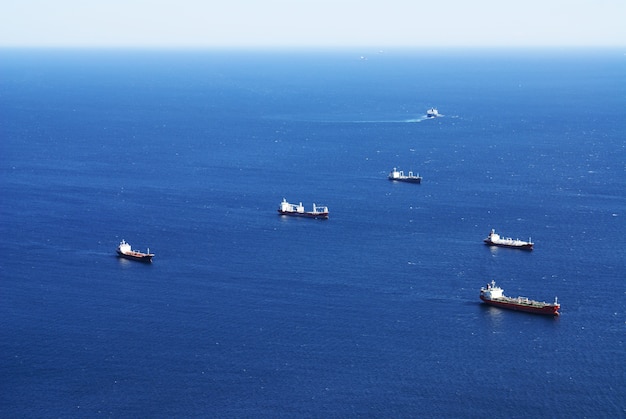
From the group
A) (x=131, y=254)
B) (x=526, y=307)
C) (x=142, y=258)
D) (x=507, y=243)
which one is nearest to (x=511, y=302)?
(x=526, y=307)

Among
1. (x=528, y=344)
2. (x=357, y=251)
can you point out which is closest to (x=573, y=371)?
(x=528, y=344)

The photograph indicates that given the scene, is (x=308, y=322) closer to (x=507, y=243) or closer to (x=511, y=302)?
(x=511, y=302)

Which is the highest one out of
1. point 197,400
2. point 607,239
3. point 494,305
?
point 607,239

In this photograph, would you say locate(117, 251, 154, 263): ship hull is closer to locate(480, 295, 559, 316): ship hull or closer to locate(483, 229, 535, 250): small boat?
locate(480, 295, 559, 316): ship hull

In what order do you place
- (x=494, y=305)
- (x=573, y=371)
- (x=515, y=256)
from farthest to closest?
(x=515, y=256) → (x=494, y=305) → (x=573, y=371)

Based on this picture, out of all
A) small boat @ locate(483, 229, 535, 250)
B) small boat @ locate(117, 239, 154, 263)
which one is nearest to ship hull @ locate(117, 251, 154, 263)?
small boat @ locate(117, 239, 154, 263)

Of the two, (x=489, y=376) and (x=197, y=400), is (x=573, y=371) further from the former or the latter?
(x=197, y=400)

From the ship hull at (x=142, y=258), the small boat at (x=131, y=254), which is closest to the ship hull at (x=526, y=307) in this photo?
the ship hull at (x=142, y=258)
